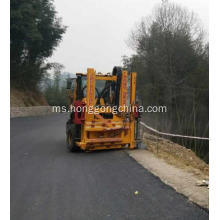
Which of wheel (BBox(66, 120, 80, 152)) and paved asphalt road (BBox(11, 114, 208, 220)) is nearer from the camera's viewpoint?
paved asphalt road (BBox(11, 114, 208, 220))

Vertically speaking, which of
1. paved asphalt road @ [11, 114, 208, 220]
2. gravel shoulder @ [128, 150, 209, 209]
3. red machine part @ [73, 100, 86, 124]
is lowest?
paved asphalt road @ [11, 114, 208, 220]

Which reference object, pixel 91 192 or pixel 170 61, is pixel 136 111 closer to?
pixel 91 192

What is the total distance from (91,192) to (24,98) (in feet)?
96.0

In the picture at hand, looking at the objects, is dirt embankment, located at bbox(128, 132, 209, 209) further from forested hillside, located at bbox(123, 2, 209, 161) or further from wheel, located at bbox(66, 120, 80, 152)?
forested hillside, located at bbox(123, 2, 209, 161)

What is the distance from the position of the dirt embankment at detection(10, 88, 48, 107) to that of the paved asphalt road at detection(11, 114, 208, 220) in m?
22.2

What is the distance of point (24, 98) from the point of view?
32938 millimetres

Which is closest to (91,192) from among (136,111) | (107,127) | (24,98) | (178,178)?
(178,178)

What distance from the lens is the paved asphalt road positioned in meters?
4.37

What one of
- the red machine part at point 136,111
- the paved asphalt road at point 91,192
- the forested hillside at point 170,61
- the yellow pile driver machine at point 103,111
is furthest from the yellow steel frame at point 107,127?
the forested hillside at point 170,61

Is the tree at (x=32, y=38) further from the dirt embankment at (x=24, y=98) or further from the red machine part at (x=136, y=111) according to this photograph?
the red machine part at (x=136, y=111)

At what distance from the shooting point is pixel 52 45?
36.7 metres

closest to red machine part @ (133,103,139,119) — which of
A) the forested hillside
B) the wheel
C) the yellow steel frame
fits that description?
the yellow steel frame

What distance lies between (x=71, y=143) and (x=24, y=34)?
22074 mm

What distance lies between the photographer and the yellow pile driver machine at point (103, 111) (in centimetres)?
916
